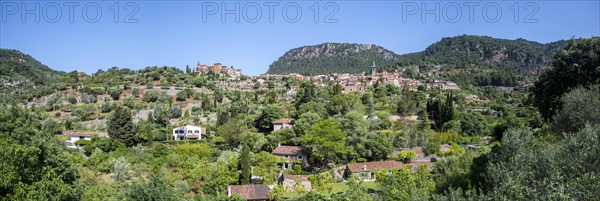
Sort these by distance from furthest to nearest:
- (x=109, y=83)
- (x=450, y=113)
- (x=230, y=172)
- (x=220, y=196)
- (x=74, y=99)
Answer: (x=109, y=83)
(x=74, y=99)
(x=450, y=113)
(x=230, y=172)
(x=220, y=196)

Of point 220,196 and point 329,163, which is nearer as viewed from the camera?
point 220,196

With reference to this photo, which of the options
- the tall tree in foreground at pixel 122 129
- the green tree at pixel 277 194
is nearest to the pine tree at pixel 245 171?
the green tree at pixel 277 194

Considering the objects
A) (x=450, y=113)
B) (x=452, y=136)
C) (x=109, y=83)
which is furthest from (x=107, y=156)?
(x=109, y=83)

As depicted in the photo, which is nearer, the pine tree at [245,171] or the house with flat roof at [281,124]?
the pine tree at [245,171]

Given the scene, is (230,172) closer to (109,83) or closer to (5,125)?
→ (5,125)

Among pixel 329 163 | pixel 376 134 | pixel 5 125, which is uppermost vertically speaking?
pixel 5 125

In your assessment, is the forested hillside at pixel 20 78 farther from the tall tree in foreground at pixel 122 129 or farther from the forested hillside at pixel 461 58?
the forested hillside at pixel 461 58
